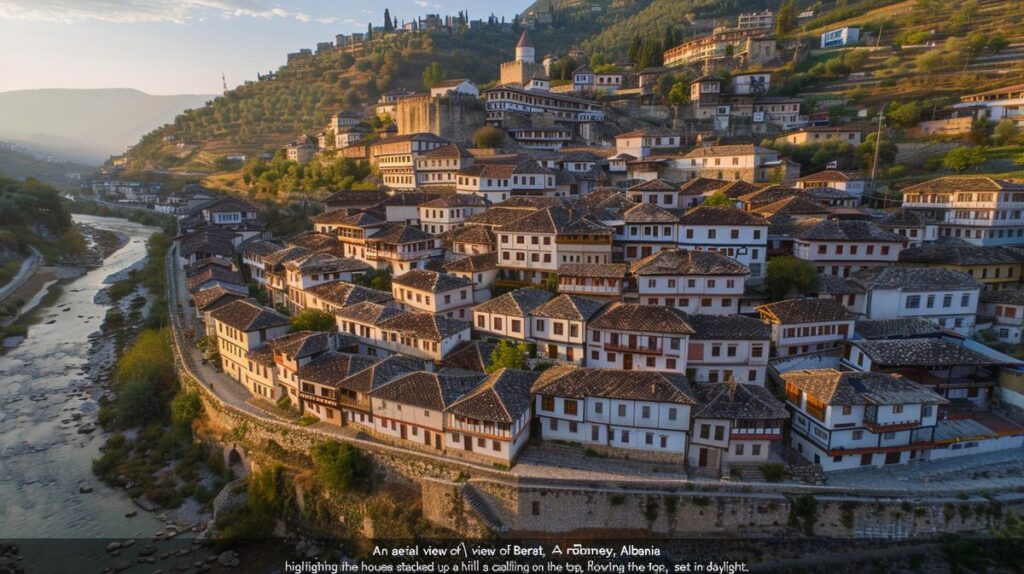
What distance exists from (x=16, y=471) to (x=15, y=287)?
116 feet

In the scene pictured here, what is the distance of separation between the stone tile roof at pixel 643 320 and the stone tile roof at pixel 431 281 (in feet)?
26.2

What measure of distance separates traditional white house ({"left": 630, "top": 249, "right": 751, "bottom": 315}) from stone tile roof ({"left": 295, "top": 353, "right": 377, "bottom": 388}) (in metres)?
12.6

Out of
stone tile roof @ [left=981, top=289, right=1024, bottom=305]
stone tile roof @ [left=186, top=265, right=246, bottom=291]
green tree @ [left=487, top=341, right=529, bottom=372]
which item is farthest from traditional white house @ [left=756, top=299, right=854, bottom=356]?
stone tile roof @ [left=186, top=265, right=246, bottom=291]

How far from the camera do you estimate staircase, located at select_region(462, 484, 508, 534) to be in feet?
63.4

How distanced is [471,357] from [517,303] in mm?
3198

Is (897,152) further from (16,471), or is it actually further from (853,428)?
(16,471)

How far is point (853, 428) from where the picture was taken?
1977cm

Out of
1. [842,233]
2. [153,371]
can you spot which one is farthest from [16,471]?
[842,233]

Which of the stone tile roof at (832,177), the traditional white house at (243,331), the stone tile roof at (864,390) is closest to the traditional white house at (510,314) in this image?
the traditional white house at (243,331)

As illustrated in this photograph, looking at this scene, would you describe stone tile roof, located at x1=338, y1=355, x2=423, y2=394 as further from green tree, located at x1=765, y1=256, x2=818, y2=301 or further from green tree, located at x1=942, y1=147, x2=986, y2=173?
green tree, located at x1=942, y1=147, x2=986, y2=173

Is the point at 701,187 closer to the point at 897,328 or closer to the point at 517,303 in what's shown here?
the point at 897,328

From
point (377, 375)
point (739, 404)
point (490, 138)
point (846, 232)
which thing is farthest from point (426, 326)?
point (490, 138)

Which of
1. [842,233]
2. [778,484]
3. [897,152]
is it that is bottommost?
[778,484]

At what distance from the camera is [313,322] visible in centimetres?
2783
